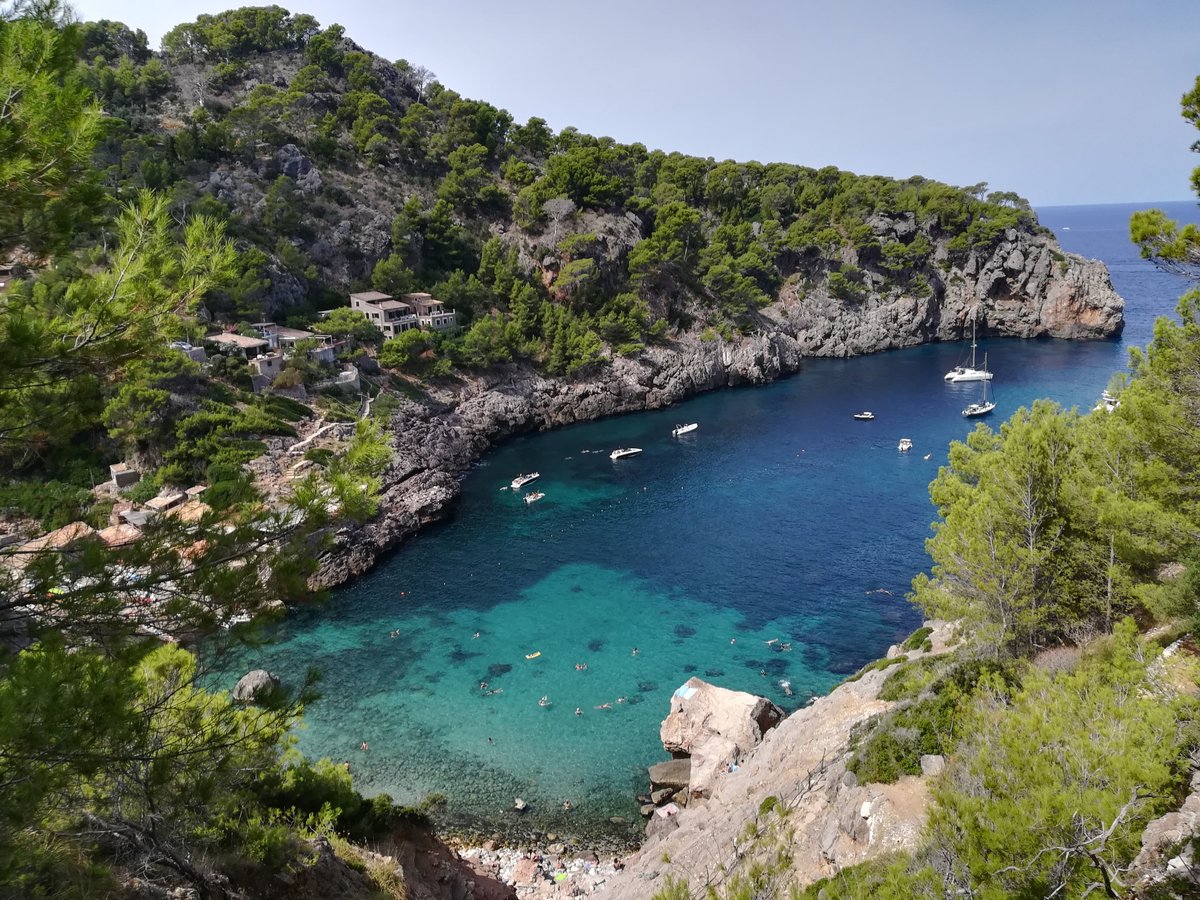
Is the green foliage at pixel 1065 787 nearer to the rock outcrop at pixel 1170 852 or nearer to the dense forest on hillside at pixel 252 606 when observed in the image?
the dense forest on hillside at pixel 252 606

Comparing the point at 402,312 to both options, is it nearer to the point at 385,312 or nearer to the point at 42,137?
the point at 385,312

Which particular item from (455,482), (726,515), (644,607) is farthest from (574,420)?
(644,607)

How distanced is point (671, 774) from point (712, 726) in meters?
2.09

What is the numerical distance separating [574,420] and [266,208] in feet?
110

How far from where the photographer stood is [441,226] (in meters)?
68.4

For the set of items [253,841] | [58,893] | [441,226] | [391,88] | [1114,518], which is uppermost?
[391,88]

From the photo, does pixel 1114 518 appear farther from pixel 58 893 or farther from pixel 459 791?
pixel 459 791

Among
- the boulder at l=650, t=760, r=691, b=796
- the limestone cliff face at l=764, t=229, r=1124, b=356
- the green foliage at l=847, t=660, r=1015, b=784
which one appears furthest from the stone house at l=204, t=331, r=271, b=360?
the limestone cliff face at l=764, t=229, r=1124, b=356

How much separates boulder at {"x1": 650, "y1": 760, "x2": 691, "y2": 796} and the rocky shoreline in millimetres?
18978

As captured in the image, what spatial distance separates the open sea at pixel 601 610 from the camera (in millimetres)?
22828

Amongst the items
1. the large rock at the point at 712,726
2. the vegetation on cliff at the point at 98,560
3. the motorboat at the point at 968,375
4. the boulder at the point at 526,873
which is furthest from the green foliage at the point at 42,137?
the motorboat at the point at 968,375

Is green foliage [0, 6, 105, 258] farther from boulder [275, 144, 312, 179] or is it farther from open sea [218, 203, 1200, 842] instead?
boulder [275, 144, 312, 179]

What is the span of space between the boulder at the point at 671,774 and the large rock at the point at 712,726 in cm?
37

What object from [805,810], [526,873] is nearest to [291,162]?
[526,873]
